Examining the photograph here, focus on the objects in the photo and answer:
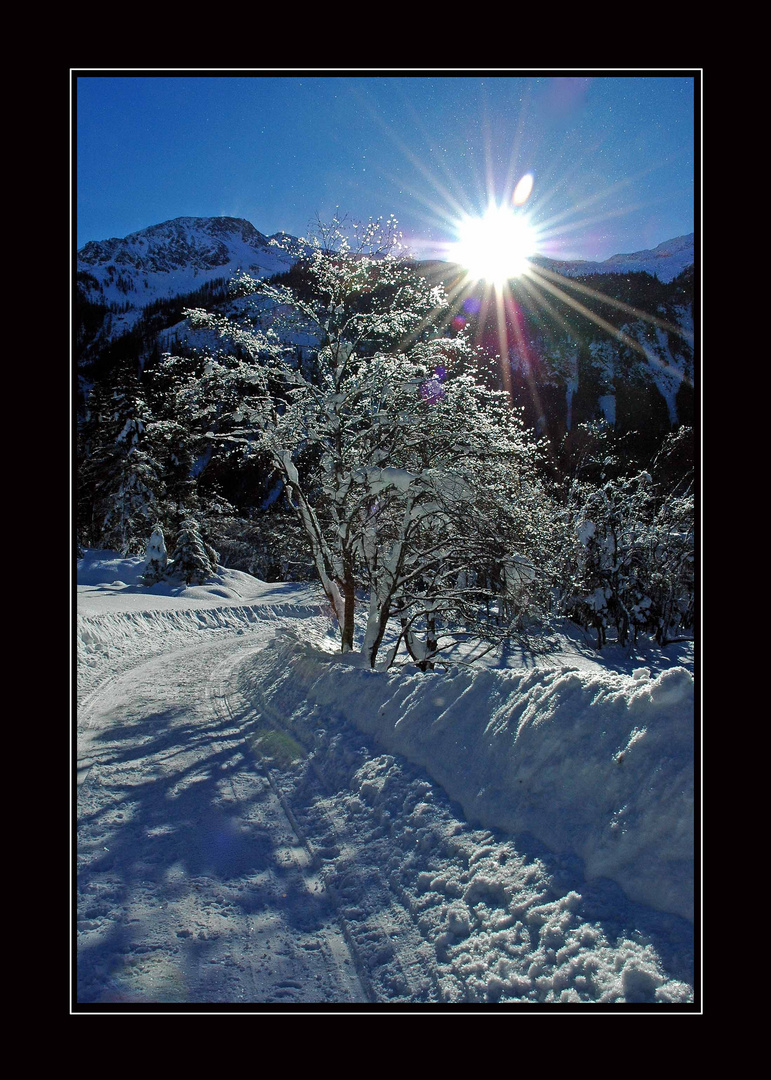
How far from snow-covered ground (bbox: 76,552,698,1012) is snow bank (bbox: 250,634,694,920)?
16 millimetres

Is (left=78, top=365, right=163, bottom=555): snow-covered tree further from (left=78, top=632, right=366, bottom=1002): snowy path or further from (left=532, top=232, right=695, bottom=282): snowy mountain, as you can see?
(left=532, top=232, right=695, bottom=282): snowy mountain

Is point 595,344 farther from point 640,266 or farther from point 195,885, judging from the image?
point 195,885

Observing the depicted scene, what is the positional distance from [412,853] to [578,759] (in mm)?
1506

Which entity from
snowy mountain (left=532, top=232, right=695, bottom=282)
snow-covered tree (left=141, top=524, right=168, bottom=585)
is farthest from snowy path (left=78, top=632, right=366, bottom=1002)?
snowy mountain (left=532, top=232, right=695, bottom=282)

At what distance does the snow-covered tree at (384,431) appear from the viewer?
31.2 feet

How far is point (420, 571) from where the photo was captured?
10234mm

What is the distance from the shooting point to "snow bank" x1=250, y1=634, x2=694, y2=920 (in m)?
3.41

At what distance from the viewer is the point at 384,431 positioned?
9984mm

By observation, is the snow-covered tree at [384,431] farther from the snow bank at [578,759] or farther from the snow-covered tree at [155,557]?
the snow-covered tree at [155,557]

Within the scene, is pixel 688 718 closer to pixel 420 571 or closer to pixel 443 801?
pixel 443 801

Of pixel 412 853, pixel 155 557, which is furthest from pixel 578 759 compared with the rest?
pixel 155 557

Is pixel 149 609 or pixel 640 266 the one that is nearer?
pixel 149 609

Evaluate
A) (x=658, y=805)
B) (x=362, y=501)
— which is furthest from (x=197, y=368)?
(x=658, y=805)

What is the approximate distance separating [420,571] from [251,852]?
657 centimetres
